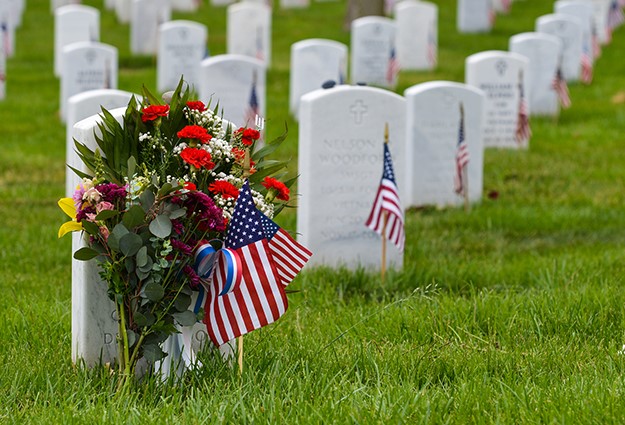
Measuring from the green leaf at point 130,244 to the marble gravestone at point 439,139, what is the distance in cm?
561

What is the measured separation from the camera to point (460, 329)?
5.42m

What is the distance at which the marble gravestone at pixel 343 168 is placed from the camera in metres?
7.54

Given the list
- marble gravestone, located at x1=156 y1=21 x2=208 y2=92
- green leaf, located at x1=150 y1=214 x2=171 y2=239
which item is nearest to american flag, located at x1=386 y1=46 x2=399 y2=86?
marble gravestone, located at x1=156 y1=21 x2=208 y2=92

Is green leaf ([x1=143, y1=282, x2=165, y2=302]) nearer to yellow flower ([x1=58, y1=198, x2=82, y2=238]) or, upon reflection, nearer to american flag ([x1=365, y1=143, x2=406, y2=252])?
yellow flower ([x1=58, y1=198, x2=82, y2=238])

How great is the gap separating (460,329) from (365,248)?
7.81 feet

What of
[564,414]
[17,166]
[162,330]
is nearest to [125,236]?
[162,330]

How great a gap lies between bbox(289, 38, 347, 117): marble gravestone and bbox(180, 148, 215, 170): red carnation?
10444 mm

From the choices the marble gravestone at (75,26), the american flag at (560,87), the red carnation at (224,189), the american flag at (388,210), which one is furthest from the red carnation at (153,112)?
the marble gravestone at (75,26)

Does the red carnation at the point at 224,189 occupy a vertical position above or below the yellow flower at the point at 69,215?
above

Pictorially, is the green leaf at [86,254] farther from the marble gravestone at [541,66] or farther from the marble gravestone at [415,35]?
the marble gravestone at [415,35]

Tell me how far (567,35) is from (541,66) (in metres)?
3.07

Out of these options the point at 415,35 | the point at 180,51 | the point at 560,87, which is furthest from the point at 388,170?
the point at 415,35

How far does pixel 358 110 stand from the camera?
759 centimetres

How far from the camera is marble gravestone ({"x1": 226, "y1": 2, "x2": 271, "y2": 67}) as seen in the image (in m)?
18.7
